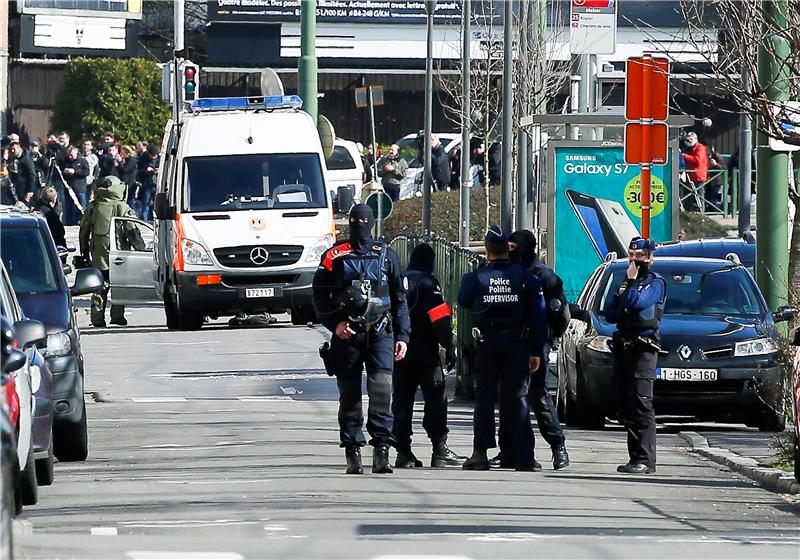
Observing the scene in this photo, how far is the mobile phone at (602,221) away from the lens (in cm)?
2184

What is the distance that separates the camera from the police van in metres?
26.2

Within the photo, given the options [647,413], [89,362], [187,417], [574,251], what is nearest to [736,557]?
[647,413]

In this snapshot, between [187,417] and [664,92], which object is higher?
[664,92]

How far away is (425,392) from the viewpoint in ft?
46.7

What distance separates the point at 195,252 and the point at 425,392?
12442 millimetres

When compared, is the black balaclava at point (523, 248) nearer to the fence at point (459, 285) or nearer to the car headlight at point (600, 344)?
the car headlight at point (600, 344)

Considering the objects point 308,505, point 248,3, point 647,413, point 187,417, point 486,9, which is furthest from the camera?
point 248,3

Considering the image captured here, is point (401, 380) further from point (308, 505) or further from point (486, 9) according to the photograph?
point (486, 9)

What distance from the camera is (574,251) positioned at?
72.9 ft

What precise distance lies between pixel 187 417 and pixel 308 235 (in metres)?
9.04

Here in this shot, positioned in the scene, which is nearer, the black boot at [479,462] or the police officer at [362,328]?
the police officer at [362,328]

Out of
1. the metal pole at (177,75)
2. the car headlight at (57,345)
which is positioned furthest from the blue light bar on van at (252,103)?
the car headlight at (57,345)

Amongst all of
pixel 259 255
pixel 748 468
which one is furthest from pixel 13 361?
pixel 259 255

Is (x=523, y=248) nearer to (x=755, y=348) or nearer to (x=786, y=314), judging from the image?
(x=786, y=314)
